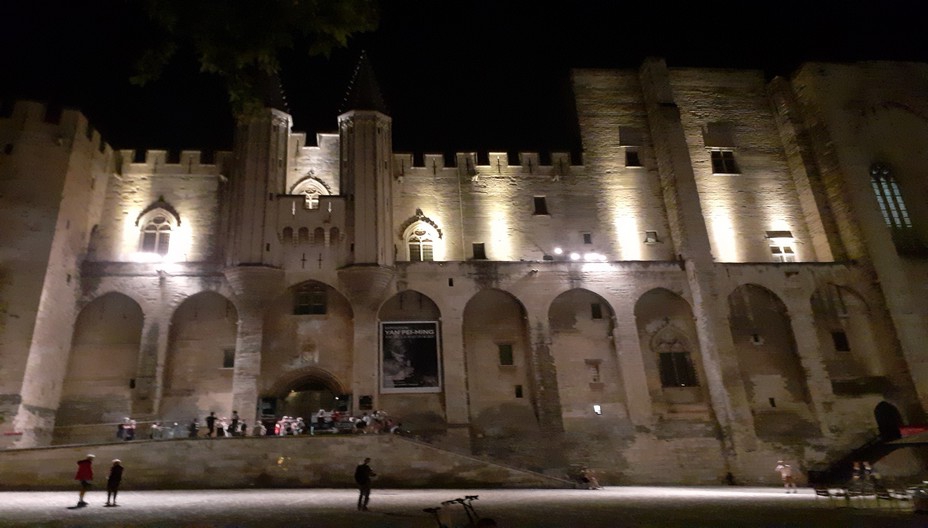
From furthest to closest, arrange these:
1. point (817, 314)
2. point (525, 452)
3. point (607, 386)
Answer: point (817, 314) → point (607, 386) → point (525, 452)

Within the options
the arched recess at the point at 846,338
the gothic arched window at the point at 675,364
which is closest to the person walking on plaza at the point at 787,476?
the gothic arched window at the point at 675,364

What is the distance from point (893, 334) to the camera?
27.7 m

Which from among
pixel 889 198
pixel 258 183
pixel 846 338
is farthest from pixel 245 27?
pixel 889 198

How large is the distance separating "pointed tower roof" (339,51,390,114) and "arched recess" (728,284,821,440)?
65.4 ft

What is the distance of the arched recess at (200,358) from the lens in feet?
83.0

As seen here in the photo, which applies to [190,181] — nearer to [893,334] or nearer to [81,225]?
[81,225]

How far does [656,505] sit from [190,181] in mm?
25211

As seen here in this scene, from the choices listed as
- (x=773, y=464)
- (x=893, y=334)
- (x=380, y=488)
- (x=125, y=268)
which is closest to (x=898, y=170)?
(x=893, y=334)

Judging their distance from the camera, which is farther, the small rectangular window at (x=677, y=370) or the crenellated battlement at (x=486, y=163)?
the crenellated battlement at (x=486, y=163)

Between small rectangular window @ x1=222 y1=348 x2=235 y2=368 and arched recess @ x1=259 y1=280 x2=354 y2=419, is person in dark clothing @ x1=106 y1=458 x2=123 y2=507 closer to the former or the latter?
arched recess @ x1=259 y1=280 x2=354 y2=419

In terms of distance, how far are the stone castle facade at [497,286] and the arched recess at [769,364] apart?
4.6 inches

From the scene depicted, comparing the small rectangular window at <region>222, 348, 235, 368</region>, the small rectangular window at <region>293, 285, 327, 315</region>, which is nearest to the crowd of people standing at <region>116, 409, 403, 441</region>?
the small rectangular window at <region>222, 348, 235, 368</region>

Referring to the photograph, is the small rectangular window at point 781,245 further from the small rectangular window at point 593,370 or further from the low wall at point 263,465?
the low wall at point 263,465

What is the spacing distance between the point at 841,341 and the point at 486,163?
19.6 metres
